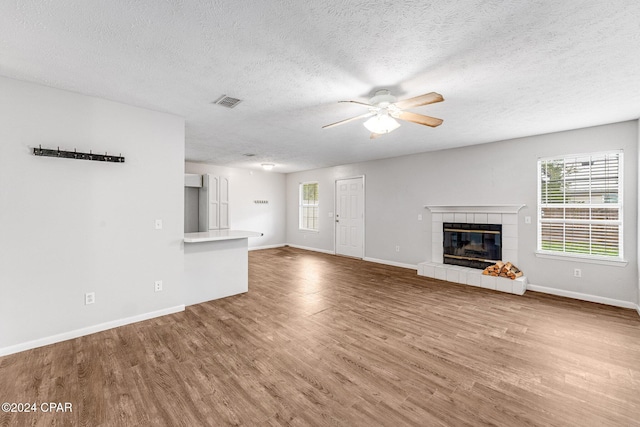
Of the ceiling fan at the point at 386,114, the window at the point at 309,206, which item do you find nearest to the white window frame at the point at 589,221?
the ceiling fan at the point at 386,114

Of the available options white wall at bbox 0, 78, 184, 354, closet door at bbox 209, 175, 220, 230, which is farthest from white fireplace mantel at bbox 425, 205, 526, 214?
white wall at bbox 0, 78, 184, 354

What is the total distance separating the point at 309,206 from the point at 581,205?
622 cm

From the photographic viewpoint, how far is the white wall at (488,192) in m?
3.71

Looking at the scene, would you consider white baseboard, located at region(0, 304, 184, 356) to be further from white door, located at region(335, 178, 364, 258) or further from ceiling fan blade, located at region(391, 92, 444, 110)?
white door, located at region(335, 178, 364, 258)

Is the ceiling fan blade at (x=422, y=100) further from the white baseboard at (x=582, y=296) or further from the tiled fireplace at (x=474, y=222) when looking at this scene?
the white baseboard at (x=582, y=296)

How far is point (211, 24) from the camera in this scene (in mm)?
1753

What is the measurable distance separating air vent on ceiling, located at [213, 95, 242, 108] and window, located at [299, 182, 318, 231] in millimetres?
5312

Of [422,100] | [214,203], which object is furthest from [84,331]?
[422,100]

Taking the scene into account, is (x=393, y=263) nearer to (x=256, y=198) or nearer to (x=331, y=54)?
(x=256, y=198)

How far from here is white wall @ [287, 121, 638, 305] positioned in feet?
12.2

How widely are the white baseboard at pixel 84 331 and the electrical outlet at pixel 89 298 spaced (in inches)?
10.2

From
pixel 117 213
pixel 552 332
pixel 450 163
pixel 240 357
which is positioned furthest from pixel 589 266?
pixel 117 213

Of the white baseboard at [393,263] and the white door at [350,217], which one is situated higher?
the white door at [350,217]

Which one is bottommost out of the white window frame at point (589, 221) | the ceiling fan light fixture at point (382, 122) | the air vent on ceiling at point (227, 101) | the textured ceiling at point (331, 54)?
the white window frame at point (589, 221)
